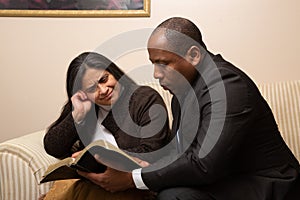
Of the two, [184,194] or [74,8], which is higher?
[74,8]

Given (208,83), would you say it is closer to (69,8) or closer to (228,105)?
(228,105)

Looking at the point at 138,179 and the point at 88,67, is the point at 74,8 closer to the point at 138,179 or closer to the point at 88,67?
the point at 88,67

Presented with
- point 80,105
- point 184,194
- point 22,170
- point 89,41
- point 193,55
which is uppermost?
point 193,55

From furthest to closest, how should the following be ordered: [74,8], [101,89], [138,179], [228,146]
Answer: [74,8] → [101,89] → [138,179] → [228,146]

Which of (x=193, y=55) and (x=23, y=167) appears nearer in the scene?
(x=193, y=55)

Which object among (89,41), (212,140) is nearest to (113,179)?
(212,140)

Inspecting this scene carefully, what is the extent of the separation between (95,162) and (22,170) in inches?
17.0

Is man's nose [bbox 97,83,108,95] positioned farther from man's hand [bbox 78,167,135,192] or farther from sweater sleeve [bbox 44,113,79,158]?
man's hand [bbox 78,167,135,192]

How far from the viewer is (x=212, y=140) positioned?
4.57 feet

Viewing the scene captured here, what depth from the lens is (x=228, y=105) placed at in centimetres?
138

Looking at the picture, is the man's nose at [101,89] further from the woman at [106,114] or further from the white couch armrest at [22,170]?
the white couch armrest at [22,170]

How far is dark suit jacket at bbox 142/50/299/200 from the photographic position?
1385mm

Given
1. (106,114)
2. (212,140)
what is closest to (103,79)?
(106,114)

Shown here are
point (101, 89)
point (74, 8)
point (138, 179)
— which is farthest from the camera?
point (74, 8)
